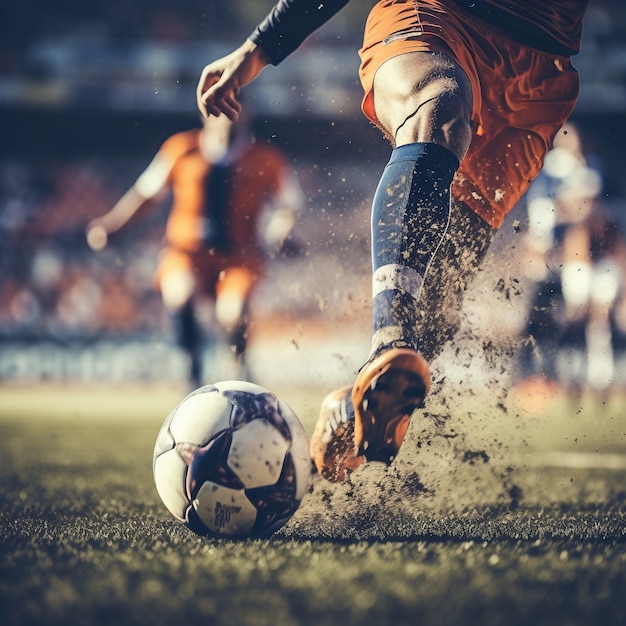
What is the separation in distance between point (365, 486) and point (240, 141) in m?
2.94

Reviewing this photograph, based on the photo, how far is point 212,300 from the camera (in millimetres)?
4645

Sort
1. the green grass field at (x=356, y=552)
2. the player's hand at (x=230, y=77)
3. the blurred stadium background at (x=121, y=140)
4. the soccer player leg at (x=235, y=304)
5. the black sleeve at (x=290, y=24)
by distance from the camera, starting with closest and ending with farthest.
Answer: the green grass field at (x=356, y=552) < the black sleeve at (x=290, y=24) < the player's hand at (x=230, y=77) < the soccer player leg at (x=235, y=304) < the blurred stadium background at (x=121, y=140)

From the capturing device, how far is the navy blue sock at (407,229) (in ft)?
6.02

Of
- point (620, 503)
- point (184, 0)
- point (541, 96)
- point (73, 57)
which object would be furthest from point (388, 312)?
point (184, 0)

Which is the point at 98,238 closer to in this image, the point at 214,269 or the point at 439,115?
the point at 214,269

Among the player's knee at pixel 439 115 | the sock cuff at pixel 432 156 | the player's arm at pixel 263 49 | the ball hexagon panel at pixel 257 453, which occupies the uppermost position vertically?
the player's arm at pixel 263 49

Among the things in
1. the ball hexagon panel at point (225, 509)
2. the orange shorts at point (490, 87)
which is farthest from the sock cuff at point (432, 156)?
the ball hexagon panel at point (225, 509)

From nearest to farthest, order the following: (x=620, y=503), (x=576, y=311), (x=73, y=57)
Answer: (x=620, y=503), (x=576, y=311), (x=73, y=57)

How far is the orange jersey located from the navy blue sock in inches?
106

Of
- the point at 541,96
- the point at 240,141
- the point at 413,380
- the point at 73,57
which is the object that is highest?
the point at 73,57

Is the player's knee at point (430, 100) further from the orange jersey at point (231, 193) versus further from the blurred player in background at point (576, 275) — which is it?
the blurred player in background at point (576, 275)

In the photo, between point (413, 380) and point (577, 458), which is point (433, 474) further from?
point (577, 458)

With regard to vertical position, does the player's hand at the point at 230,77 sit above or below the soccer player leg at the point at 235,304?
above

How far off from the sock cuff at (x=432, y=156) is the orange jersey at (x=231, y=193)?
269cm
